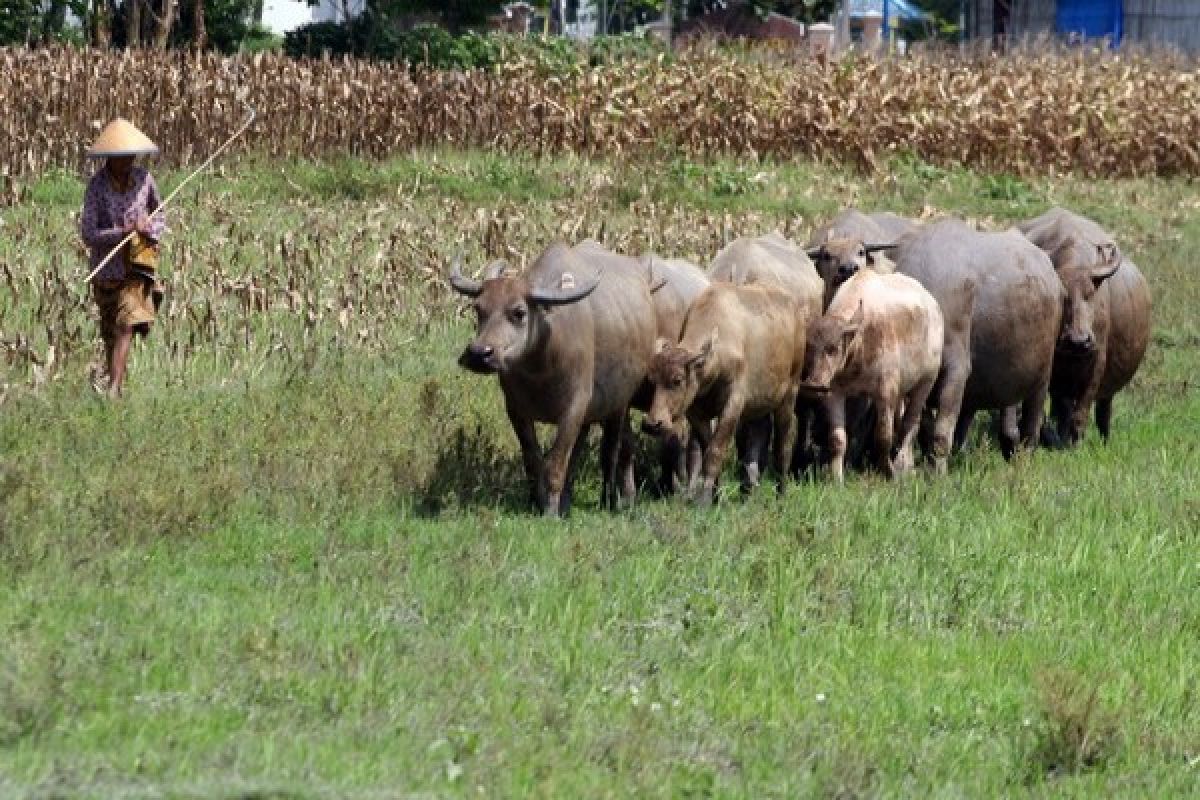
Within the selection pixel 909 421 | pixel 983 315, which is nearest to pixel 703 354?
pixel 909 421

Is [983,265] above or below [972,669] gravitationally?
above

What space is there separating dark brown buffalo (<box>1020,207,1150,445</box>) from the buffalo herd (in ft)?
0.05

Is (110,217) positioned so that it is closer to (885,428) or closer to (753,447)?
(753,447)

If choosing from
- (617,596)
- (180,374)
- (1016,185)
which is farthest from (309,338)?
(1016,185)

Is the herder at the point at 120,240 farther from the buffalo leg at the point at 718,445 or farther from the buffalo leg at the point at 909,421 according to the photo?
the buffalo leg at the point at 909,421

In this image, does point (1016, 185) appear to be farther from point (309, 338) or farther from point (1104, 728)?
point (1104, 728)

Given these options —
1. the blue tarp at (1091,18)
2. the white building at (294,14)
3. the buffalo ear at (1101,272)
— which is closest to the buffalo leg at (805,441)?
the buffalo ear at (1101,272)

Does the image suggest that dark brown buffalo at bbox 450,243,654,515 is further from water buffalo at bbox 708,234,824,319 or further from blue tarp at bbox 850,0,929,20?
blue tarp at bbox 850,0,929,20

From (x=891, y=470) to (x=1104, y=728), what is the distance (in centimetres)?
565

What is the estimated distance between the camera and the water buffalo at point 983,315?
14469mm

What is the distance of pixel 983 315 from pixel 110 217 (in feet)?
17.7

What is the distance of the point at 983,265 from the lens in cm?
1475

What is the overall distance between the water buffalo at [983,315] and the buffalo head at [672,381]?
8.19 feet

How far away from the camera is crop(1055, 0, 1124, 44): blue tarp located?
158 feet
